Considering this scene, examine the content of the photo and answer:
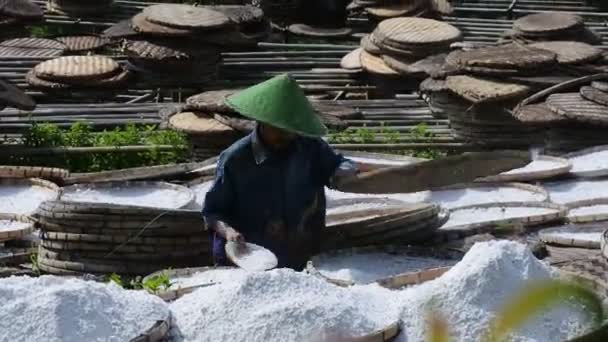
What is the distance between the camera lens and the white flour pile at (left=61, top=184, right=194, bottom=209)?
4656 millimetres

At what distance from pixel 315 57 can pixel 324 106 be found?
1938 mm

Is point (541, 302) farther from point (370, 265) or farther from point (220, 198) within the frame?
point (220, 198)

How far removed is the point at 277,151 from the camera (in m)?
3.69

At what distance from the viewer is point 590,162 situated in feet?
17.1

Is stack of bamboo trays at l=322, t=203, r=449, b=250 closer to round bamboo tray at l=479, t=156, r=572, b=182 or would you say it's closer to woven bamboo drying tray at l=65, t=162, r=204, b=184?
round bamboo tray at l=479, t=156, r=572, b=182

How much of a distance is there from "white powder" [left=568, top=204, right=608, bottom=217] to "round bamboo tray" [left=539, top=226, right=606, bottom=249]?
189 millimetres

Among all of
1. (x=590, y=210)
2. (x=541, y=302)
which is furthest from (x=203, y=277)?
(x=541, y=302)

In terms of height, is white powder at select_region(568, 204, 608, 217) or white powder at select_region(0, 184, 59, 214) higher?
white powder at select_region(568, 204, 608, 217)

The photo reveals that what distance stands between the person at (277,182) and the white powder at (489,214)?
691mm

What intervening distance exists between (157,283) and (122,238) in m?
0.96

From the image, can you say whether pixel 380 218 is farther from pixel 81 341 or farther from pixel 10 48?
pixel 10 48

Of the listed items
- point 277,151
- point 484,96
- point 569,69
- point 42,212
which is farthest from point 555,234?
point 569,69

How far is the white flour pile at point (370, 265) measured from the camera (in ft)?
11.3

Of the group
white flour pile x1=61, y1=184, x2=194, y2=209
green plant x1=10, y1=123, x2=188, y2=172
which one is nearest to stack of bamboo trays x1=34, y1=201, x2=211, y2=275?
white flour pile x1=61, y1=184, x2=194, y2=209
